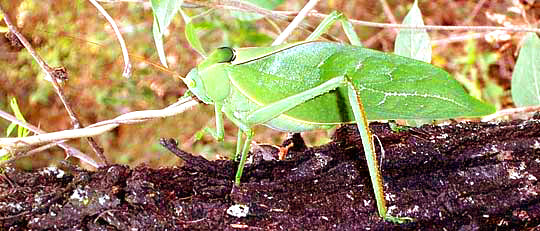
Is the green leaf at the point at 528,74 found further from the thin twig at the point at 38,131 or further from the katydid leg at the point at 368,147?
the thin twig at the point at 38,131

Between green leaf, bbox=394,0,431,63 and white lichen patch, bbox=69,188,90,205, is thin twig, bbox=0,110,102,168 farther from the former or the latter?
green leaf, bbox=394,0,431,63

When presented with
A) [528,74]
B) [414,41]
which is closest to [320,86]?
[414,41]

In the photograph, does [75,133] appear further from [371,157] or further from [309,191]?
[371,157]

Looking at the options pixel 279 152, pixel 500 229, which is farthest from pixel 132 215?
pixel 500 229

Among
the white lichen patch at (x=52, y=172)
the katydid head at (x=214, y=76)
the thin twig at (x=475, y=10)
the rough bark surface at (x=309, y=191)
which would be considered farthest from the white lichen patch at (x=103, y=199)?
the thin twig at (x=475, y=10)

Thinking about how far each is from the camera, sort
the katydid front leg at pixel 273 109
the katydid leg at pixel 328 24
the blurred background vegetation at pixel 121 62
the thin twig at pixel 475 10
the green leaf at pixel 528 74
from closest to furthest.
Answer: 1. the katydid front leg at pixel 273 109
2. the katydid leg at pixel 328 24
3. the green leaf at pixel 528 74
4. the thin twig at pixel 475 10
5. the blurred background vegetation at pixel 121 62

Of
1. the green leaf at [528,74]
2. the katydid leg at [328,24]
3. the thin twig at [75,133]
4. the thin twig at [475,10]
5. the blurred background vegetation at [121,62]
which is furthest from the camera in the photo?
the blurred background vegetation at [121,62]

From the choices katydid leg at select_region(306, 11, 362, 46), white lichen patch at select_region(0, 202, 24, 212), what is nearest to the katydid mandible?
katydid leg at select_region(306, 11, 362, 46)
